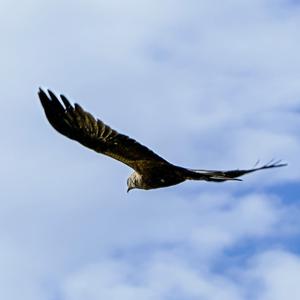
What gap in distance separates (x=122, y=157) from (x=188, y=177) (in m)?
1.25

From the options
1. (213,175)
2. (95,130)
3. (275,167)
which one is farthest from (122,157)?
(275,167)

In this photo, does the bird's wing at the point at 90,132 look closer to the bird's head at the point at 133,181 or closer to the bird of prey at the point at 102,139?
the bird of prey at the point at 102,139

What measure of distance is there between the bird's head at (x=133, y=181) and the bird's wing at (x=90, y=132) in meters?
1.19

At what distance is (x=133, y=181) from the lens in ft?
55.2

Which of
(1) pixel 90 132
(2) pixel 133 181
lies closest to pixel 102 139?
(1) pixel 90 132

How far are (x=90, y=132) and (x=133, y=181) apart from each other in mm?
2080

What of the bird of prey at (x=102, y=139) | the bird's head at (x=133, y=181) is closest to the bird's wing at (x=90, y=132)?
the bird of prey at (x=102, y=139)

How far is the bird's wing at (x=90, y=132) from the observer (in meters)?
14.8

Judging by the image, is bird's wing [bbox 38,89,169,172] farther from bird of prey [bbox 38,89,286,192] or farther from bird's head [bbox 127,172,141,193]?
bird's head [bbox 127,172,141,193]

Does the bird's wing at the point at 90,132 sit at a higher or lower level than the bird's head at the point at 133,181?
lower

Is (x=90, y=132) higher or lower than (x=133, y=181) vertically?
lower

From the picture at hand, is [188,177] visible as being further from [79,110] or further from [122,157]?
[79,110]

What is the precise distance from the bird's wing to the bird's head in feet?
3.89

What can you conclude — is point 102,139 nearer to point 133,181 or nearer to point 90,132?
point 90,132
